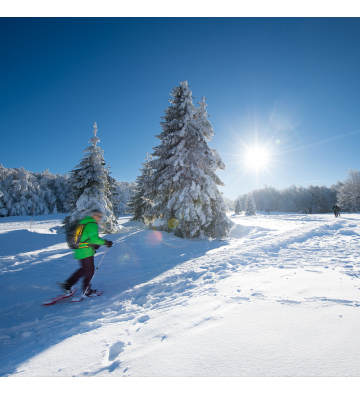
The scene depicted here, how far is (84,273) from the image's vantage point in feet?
13.5

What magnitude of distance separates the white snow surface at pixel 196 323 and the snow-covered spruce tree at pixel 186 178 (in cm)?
596

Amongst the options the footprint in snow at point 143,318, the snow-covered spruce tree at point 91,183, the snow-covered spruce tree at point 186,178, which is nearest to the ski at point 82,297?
the footprint in snow at point 143,318

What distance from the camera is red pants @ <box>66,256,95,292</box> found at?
4043 mm

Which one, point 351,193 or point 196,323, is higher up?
point 351,193

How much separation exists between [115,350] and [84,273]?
8.76 feet

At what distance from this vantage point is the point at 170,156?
497 inches

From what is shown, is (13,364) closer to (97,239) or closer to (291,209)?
(97,239)

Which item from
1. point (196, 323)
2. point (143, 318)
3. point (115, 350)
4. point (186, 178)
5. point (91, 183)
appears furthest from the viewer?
point (91, 183)

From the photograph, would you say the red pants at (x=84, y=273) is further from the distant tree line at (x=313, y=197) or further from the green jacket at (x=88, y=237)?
the distant tree line at (x=313, y=197)

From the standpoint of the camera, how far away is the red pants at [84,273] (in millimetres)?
4043

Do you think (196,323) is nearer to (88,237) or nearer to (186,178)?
(88,237)

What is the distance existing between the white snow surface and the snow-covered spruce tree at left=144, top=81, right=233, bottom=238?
19.6ft

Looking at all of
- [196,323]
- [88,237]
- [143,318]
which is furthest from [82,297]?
[196,323]
